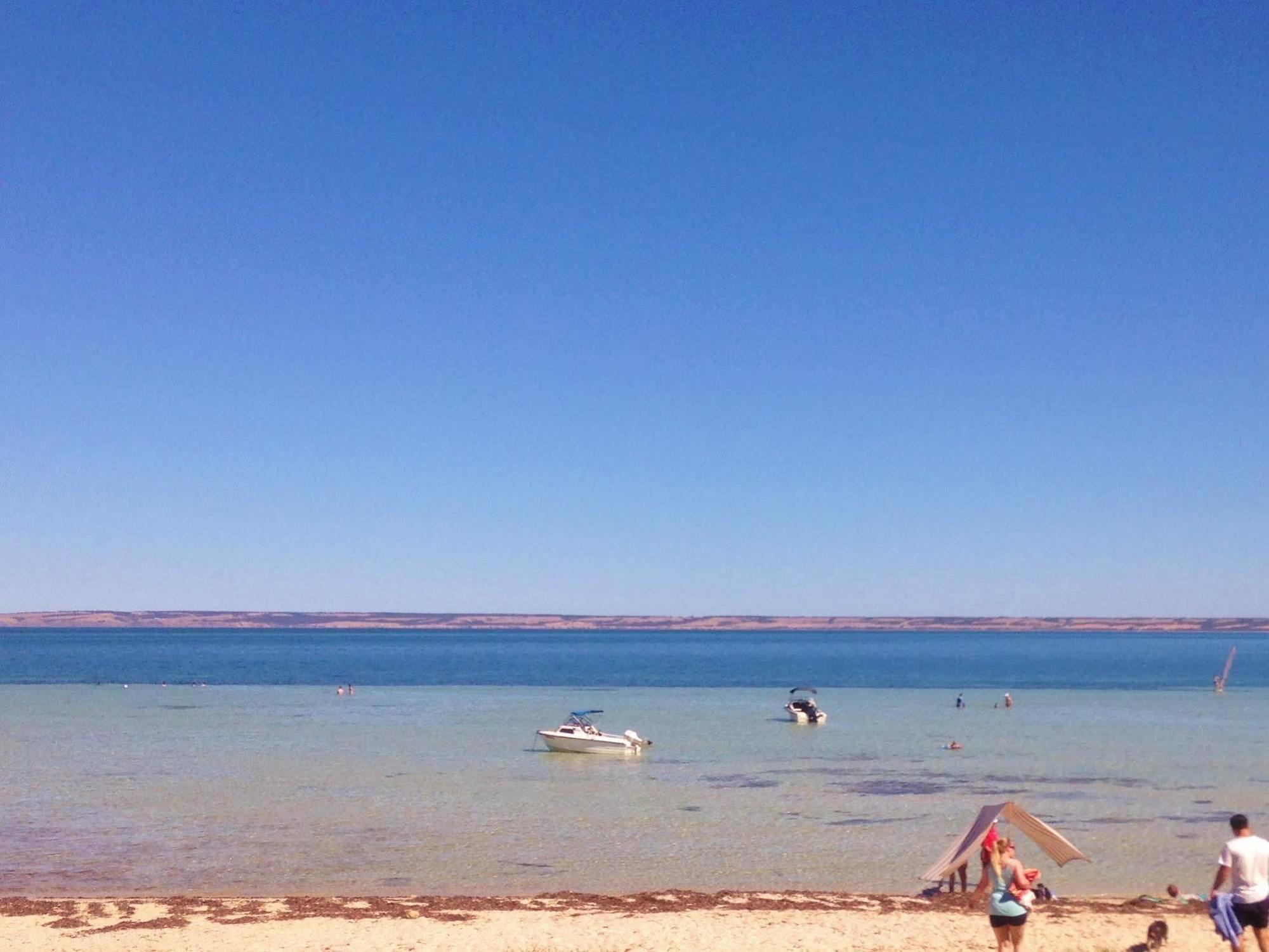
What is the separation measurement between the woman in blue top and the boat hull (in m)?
30.1

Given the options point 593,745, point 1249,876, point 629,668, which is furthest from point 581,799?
point 629,668

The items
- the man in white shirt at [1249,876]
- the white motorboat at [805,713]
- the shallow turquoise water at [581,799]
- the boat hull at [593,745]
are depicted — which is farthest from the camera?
the white motorboat at [805,713]

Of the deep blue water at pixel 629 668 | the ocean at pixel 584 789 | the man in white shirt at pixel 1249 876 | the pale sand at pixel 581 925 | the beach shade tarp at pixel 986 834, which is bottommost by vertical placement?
the deep blue water at pixel 629 668

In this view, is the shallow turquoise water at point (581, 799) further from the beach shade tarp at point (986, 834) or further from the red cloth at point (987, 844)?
the red cloth at point (987, 844)

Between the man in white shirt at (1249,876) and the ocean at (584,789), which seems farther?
the ocean at (584,789)

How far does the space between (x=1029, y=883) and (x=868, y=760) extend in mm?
28551

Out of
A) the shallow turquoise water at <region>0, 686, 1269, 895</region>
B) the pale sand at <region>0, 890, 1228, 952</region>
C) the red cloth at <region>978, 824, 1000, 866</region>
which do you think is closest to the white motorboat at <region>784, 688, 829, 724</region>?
the shallow turquoise water at <region>0, 686, 1269, 895</region>

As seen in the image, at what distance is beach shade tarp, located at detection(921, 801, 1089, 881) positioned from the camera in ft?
69.1

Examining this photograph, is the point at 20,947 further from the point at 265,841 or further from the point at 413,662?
the point at 413,662

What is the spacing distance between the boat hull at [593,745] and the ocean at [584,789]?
1.37 meters

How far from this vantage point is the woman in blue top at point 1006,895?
14.2m

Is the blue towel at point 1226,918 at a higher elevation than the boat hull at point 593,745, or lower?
higher

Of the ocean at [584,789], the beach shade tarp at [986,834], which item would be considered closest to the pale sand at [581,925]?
the beach shade tarp at [986,834]

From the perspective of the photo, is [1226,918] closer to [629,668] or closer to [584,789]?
[584,789]
